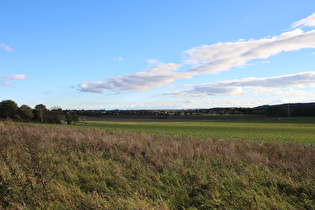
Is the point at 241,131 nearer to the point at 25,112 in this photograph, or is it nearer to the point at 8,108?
the point at 25,112

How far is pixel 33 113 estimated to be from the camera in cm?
5491

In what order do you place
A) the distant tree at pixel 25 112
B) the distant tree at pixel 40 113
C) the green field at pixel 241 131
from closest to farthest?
the green field at pixel 241 131 < the distant tree at pixel 25 112 < the distant tree at pixel 40 113

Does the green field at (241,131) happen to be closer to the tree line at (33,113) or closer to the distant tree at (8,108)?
the tree line at (33,113)

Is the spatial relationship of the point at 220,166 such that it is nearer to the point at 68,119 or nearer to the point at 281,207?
the point at 281,207

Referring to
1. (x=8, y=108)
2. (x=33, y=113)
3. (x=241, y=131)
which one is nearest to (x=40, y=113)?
(x=33, y=113)

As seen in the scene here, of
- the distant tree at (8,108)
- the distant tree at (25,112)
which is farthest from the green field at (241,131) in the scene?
the distant tree at (8,108)

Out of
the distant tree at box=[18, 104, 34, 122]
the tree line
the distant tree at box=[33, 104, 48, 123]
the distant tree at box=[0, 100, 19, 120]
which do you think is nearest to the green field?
the tree line

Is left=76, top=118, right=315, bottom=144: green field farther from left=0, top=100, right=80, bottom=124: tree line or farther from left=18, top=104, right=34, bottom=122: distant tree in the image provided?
left=18, top=104, right=34, bottom=122: distant tree

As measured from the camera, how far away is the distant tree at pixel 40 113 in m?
53.6

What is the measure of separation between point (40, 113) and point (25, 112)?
3.28m

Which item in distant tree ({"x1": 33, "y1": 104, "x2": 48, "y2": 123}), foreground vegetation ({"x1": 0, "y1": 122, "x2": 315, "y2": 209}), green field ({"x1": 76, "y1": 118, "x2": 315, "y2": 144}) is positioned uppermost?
distant tree ({"x1": 33, "y1": 104, "x2": 48, "y2": 123})

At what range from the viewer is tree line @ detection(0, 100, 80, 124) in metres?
51.3

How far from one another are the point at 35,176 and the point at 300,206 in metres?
5.65

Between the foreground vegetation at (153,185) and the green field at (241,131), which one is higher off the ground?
the foreground vegetation at (153,185)
